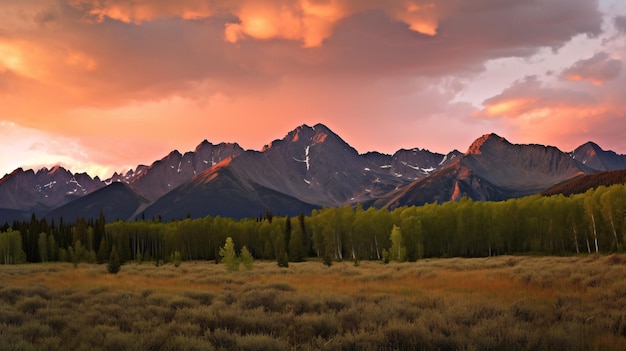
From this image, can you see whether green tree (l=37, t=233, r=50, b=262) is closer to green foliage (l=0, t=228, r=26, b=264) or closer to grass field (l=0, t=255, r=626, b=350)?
green foliage (l=0, t=228, r=26, b=264)

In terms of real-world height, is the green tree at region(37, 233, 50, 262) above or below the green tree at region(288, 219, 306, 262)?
above

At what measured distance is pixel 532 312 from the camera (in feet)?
50.8

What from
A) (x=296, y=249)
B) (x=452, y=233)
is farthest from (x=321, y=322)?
(x=452, y=233)

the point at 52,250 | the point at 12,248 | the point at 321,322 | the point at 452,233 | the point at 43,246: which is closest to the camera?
the point at 321,322

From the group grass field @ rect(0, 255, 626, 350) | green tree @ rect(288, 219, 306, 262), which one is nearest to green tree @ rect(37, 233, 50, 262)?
green tree @ rect(288, 219, 306, 262)

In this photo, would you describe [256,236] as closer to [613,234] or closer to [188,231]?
[188,231]

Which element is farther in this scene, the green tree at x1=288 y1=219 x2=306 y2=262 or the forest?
the green tree at x1=288 y1=219 x2=306 y2=262

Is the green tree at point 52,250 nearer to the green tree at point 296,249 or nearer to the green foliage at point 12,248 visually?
the green foliage at point 12,248

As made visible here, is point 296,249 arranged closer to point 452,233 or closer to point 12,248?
point 452,233

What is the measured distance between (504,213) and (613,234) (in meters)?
20.0

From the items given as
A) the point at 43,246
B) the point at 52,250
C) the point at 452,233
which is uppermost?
the point at 43,246

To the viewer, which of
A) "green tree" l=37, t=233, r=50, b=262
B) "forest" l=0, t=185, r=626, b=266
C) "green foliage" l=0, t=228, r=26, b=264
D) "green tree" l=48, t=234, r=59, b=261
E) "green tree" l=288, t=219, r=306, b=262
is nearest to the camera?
"forest" l=0, t=185, r=626, b=266

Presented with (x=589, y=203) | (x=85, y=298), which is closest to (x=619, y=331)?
(x=85, y=298)

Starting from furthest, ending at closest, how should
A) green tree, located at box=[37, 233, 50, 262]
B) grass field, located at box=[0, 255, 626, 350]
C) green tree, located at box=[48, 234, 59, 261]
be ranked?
green tree, located at box=[48, 234, 59, 261] < green tree, located at box=[37, 233, 50, 262] < grass field, located at box=[0, 255, 626, 350]
